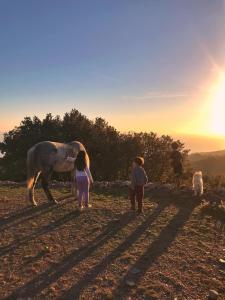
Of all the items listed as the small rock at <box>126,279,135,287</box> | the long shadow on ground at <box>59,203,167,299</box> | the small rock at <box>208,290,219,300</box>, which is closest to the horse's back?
the long shadow on ground at <box>59,203,167,299</box>

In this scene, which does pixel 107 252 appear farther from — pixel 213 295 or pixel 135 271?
pixel 213 295

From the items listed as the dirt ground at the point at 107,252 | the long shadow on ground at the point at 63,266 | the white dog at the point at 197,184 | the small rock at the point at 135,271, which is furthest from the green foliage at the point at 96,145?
the small rock at the point at 135,271

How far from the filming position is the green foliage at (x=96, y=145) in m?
41.5

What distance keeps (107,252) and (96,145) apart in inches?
1214

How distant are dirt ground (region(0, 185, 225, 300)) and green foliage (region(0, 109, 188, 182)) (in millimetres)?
25057

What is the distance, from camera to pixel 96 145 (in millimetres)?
41406

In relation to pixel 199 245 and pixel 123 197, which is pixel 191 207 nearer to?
pixel 123 197

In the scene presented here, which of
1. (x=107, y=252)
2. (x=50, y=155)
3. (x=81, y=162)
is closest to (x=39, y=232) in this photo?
(x=107, y=252)

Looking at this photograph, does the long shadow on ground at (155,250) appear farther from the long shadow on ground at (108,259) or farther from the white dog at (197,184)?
the white dog at (197,184)

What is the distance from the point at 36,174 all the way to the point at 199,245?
730 cm

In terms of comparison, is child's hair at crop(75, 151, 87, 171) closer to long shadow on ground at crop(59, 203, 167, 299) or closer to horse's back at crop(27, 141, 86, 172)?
horse's back at crop(27, 141, 86, 172)

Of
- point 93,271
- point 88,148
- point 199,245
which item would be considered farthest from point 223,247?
point 88,148

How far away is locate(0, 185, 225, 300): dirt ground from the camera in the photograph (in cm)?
872

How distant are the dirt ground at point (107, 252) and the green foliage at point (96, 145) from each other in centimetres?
2506
